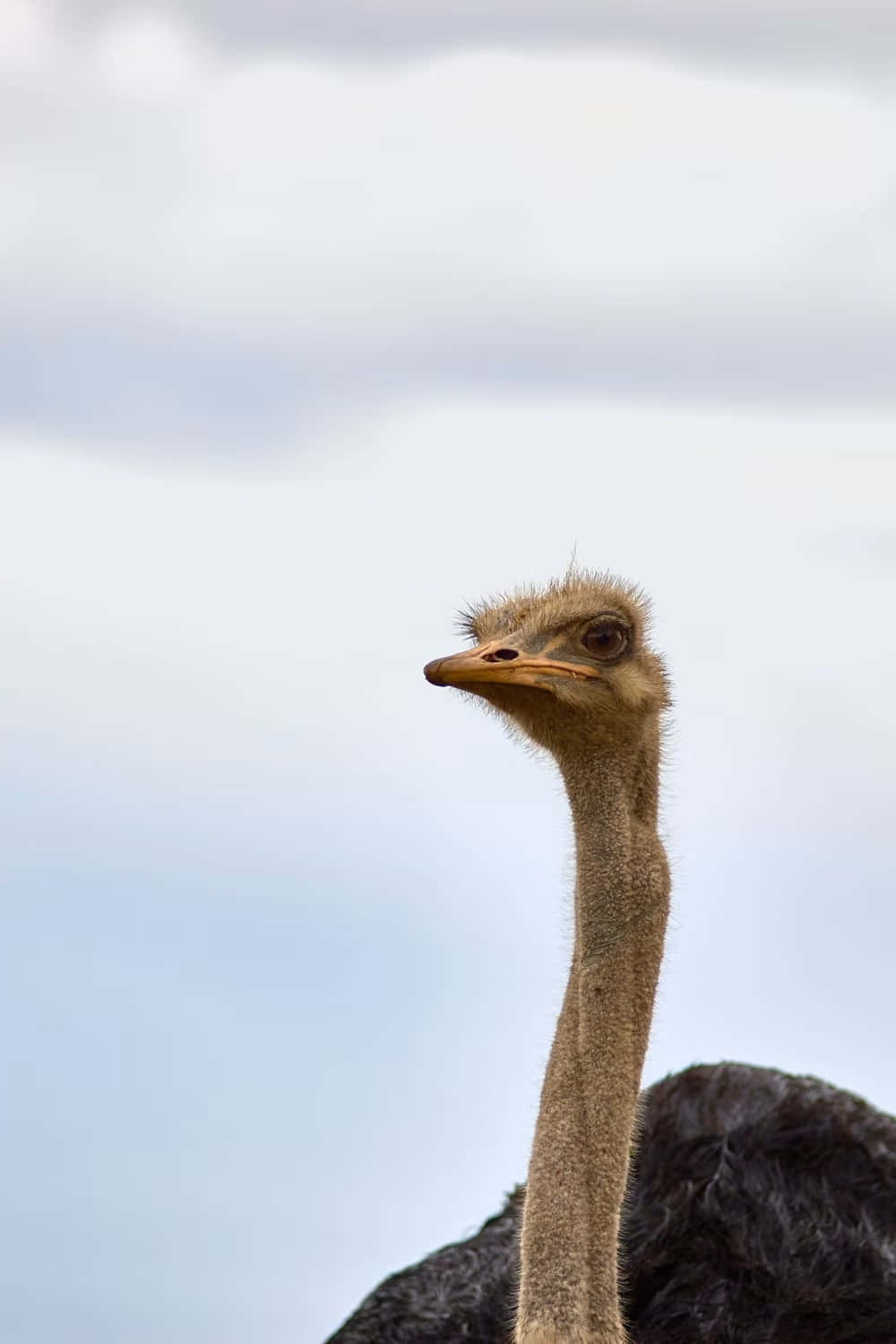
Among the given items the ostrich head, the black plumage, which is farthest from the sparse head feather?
the black plumage

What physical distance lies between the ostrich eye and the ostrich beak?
44 mm

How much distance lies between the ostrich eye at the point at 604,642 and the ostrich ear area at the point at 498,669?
0.14ft

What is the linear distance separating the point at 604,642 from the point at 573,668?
98 millimetres

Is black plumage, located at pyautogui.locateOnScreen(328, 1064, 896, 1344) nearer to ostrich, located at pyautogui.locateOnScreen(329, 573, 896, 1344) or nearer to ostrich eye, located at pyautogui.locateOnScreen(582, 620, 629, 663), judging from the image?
ostrich, located at pyautogui.locateOnScreen(329, 573, 896, 1344)

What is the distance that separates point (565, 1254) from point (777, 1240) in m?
1.70

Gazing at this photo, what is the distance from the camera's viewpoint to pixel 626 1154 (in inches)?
188

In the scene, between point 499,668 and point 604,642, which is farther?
point 604,642

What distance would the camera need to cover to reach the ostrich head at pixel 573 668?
15.7ft

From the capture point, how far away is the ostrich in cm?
469

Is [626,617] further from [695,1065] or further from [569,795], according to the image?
[695,1065]

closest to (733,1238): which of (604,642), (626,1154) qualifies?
(626,1154)

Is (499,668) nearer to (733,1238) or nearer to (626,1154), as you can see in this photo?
(626,1154)

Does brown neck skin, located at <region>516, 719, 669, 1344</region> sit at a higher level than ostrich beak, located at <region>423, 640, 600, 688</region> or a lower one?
Result: lower

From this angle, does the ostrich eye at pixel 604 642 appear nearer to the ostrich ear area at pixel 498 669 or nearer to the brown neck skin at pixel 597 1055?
the ostrich ear area at pixel 498 669
